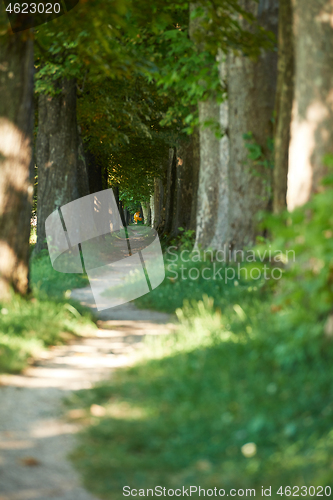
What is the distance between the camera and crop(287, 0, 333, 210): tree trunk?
16.6 feet

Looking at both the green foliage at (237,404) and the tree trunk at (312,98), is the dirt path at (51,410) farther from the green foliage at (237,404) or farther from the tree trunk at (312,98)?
the tree trunk at (312,98)

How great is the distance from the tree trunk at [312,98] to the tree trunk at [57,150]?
390 inches

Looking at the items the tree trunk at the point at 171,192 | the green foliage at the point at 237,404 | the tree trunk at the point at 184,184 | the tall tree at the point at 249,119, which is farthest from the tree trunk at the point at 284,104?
the tree trunk at the point at 171,192

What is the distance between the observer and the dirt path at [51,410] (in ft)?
10.5

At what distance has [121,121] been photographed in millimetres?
18250

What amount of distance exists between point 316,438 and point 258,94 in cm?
722

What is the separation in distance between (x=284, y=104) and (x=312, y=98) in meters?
1.71

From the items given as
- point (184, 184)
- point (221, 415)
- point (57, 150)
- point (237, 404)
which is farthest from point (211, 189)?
point (221, 415)

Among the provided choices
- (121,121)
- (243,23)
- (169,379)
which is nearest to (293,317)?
(169,379)

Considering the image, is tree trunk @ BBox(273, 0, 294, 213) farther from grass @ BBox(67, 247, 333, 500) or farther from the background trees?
grass @ BBox(67, 247, 333, 500)

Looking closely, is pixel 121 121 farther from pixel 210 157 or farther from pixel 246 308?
pixel 246 308

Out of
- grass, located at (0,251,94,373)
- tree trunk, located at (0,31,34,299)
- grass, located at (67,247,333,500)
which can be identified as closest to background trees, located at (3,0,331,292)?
tree trunk, located at (0,31,34,299)

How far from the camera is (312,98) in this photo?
514 cm

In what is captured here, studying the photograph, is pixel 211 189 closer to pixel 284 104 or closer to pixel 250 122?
pixel 250 122
